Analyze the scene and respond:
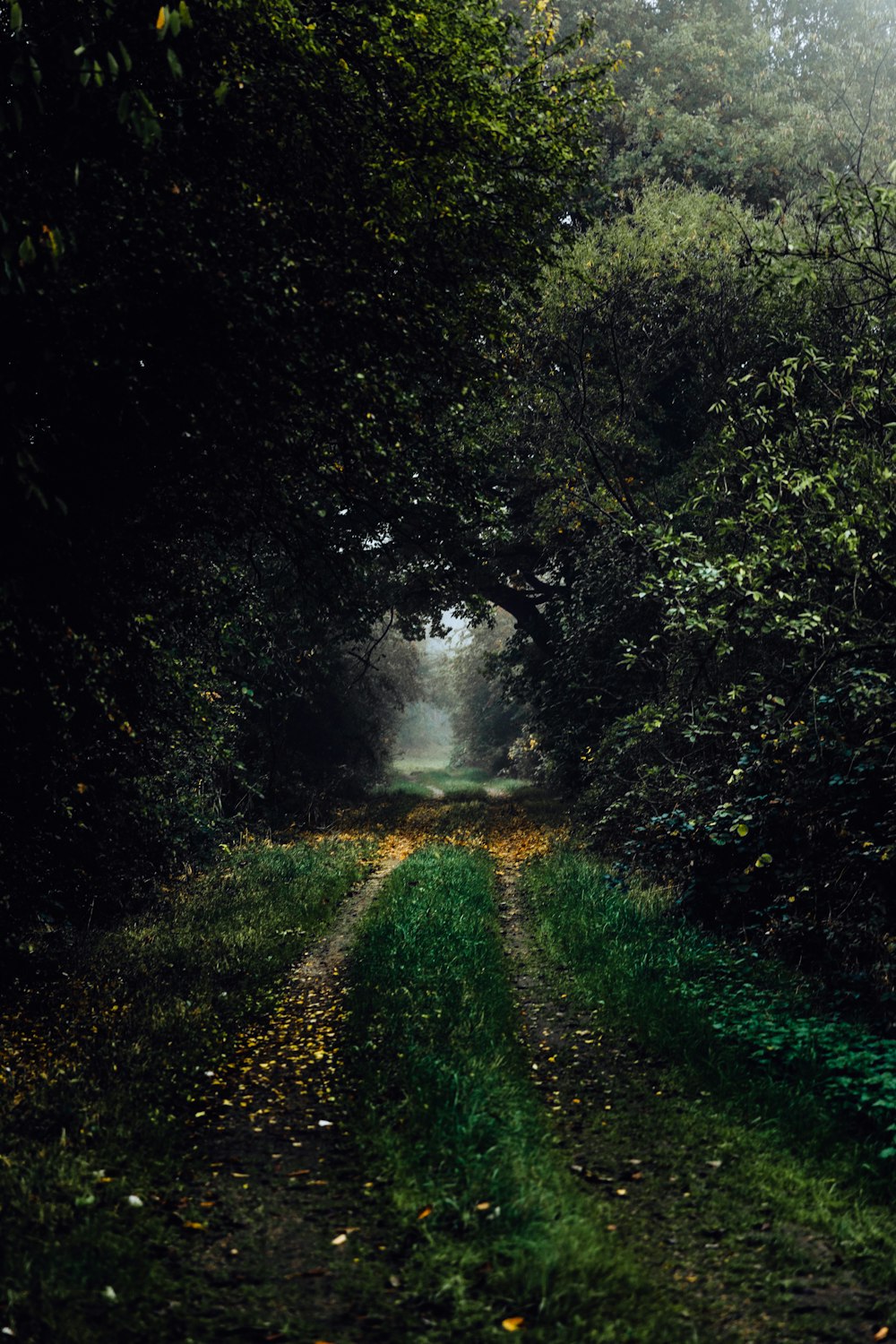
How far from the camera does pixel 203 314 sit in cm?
668

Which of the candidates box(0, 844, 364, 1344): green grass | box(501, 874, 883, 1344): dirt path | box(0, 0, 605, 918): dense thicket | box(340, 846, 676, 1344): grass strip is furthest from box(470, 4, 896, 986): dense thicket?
box(0, 844, 364, 1344): green grass

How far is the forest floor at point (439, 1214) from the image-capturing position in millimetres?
3416

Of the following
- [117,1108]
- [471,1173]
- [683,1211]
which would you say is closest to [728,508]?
[683,1211]

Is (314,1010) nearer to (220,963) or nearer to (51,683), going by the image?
(220,963)

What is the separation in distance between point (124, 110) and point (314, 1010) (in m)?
7.11

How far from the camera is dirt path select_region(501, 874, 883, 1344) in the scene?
Result: 138 inches

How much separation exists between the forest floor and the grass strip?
15 millimetres

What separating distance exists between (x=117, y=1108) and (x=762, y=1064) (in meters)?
4.79

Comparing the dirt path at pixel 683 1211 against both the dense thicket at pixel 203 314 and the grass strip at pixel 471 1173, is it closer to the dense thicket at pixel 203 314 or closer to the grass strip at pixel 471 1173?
the grass strip at pixel 471 1173

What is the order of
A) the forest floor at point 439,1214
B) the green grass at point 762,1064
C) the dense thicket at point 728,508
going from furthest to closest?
the dense thicket at point 728,508, the green grass at point 762,1064, the forest floor at point 439,1214

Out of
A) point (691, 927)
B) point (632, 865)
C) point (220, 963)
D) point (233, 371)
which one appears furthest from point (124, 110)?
point (632, 865)

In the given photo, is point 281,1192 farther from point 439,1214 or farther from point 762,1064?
point 762,1064

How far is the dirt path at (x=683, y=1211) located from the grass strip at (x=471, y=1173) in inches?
8.5

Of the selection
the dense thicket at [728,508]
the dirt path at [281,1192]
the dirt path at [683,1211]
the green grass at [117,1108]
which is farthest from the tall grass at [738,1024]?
the green grass at [117,1108]
